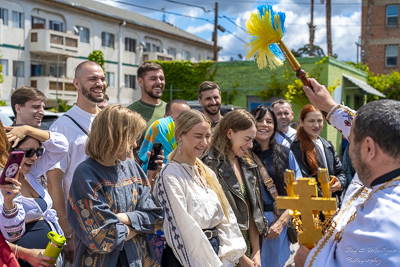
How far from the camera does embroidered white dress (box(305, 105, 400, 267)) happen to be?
1999 millimetres

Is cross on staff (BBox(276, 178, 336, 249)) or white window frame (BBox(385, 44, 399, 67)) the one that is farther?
white window frame (BBox(385, 44, 399, 67))

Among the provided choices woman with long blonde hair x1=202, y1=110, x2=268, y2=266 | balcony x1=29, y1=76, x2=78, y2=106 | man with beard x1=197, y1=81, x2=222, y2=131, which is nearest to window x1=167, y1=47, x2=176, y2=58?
balcony x1=29, y1=76, x2=78, y2=106

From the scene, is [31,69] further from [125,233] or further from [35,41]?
[125,233]

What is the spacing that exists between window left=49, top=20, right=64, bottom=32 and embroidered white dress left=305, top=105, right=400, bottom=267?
33345mm

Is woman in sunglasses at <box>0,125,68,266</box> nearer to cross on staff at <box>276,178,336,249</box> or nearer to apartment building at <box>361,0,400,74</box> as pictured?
cross on staff at <box>276,178,336,249</box>

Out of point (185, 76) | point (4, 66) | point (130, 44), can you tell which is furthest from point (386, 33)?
point (4, 66)

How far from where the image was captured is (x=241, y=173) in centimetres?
445

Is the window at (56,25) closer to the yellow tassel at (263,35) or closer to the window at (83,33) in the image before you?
the window at (83,33)

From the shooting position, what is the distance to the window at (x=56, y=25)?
32812 millimetres

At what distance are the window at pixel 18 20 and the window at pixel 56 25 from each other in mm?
2305

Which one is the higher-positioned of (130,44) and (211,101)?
(130,44)

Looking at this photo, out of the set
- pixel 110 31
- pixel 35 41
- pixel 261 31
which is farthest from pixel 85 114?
pixel 110 31

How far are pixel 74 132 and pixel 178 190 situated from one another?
128cm

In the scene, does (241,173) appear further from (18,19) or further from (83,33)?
(83,33)
